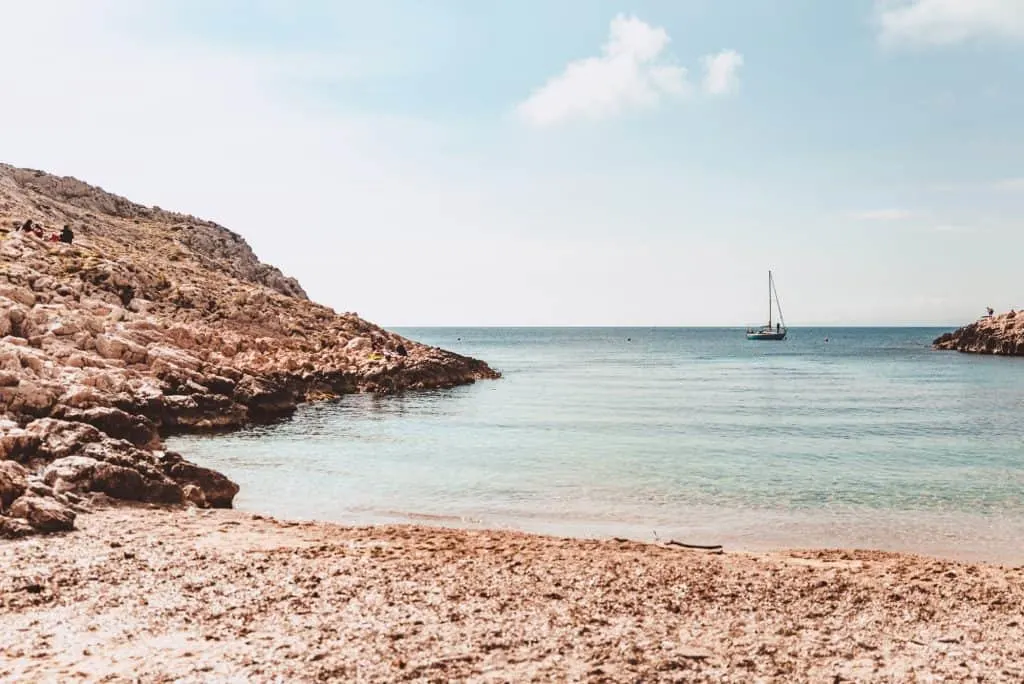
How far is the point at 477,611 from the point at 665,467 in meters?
14.6

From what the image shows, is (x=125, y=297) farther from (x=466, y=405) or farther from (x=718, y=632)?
(x=718, y=632)

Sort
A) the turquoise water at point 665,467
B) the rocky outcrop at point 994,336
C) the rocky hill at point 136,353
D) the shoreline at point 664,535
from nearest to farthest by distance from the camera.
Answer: the shoreline at point 664,535, the rocky hill at point 136,353, the turquoise water at point 665,467, the rocky outcrop at point 994,336

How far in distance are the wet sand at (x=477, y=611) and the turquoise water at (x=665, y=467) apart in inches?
129

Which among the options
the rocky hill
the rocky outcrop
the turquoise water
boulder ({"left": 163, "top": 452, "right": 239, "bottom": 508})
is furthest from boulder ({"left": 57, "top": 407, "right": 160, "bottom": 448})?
the rocky outcrop

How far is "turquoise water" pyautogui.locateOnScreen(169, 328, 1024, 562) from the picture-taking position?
17.0 m

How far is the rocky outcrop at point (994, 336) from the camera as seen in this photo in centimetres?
10669

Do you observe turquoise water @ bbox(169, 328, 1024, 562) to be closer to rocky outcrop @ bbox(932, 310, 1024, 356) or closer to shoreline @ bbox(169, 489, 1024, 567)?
shoreline @ bbox(169, 489, 1024, 567)

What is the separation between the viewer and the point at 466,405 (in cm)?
4356

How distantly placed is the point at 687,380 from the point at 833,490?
45051 mm

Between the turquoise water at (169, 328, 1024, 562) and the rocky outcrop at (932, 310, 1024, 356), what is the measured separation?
72.6 m

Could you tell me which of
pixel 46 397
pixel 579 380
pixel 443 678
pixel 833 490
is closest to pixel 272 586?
pixel 443 678

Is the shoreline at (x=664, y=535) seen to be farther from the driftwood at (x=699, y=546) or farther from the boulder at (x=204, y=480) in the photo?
the boulder at (x=204, y=480)

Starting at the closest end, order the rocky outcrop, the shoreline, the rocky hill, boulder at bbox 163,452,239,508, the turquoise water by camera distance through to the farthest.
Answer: the shoreline → the rocky hill → the turquoise water → boulder at bbox 163,452,239,508 → the rocky outcrop

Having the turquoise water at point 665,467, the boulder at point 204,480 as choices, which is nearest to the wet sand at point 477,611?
the boulder at point 204,480
